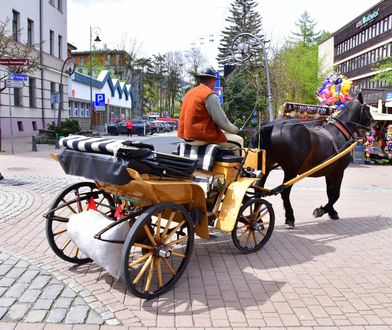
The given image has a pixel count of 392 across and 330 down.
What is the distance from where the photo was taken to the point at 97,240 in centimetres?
436

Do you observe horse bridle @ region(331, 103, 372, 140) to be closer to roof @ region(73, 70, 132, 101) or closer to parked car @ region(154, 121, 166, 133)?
roof @ region(73, 70, 132, 101)

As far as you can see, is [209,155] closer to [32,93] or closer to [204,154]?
[204,154]

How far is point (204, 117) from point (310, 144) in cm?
247

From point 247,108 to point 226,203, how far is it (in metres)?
17.0

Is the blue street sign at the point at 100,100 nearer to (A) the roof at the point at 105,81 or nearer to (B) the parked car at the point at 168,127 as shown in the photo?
(A) the roof at the point at 105,81

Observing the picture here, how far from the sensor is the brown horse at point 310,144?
686cm

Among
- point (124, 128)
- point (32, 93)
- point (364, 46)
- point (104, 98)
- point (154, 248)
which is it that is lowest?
point (154, 248)

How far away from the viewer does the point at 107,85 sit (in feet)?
178

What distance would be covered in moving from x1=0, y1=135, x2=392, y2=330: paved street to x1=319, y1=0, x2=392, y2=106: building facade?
38756 mm

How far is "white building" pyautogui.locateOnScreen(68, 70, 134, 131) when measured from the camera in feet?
142

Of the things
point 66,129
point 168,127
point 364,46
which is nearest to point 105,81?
point 168,127

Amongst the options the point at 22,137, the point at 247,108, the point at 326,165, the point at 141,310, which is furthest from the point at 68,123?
the point at 141,310

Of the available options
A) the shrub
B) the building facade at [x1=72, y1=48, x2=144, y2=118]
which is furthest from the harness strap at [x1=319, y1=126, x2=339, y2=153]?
the building facade at [x1=72, y1=48, x2=144, y2=118]

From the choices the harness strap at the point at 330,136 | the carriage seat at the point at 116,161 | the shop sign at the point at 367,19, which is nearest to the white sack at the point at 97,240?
the carriage seat at the point at 116,161
